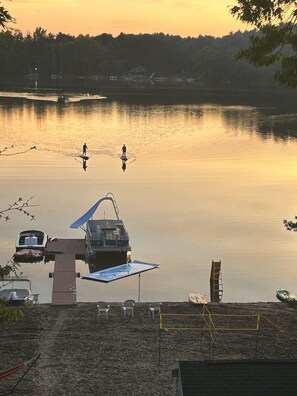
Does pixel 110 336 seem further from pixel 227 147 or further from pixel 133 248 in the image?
pixel 227 147

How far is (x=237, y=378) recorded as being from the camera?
51.2ft

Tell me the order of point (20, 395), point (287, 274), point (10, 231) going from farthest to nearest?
point (10, 231) → point (287, 274) → point (20, 395)

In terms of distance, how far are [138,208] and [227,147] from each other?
42.1 m

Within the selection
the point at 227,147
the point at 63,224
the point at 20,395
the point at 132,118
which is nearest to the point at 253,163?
the point at 227,147

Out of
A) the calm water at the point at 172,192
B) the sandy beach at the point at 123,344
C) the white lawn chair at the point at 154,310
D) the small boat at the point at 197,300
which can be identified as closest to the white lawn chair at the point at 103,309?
the sandy beach at the point at 123,344

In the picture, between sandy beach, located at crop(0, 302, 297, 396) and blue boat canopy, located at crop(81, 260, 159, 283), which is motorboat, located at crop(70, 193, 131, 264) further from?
sandy beach, located at crop(0, 302, 297, 396)

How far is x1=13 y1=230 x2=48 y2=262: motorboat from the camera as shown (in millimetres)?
40375

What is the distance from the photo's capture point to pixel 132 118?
12656 centimetres

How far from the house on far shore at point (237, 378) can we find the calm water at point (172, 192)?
18760 mm

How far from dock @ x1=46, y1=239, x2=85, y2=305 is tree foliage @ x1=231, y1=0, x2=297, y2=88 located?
50.4ft

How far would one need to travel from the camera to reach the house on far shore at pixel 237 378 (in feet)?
50.2

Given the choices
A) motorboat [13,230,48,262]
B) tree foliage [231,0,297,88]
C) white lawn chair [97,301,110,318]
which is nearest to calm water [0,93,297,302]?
motorboat [13,230,48,262]

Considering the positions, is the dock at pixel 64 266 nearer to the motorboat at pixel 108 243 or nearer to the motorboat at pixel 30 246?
the motorboat at pixel 30 246

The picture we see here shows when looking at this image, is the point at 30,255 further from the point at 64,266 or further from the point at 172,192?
the point at 172,192
